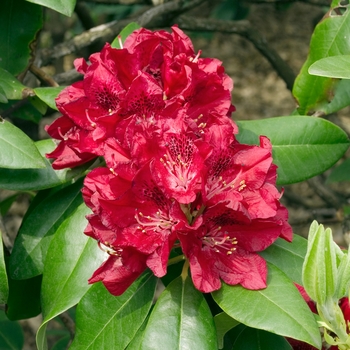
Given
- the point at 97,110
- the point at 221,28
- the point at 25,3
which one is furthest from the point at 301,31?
the point at 97,110

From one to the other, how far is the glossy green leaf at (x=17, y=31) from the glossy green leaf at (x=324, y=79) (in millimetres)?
716

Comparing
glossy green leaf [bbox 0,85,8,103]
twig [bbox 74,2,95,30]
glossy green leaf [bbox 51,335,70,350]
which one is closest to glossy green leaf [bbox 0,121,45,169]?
glossy green leaf [bbox 0,85,8,103]

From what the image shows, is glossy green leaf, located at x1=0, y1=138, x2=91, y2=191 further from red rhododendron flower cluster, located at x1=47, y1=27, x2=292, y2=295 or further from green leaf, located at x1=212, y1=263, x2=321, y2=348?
green leaf, located at x1=212, y1=263, x2=321, y2=348

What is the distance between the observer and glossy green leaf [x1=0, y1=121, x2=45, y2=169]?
48.9 inches

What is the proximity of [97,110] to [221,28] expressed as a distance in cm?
119

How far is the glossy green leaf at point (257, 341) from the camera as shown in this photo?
1.26 m

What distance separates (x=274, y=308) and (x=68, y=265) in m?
0.46

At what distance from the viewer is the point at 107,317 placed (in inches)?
48.2

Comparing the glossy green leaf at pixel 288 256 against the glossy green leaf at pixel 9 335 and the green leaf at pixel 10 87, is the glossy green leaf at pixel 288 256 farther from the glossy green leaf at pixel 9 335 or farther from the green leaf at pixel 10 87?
the glossy green leaf at pixel 9 335

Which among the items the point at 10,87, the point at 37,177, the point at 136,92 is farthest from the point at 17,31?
the point at 136,92

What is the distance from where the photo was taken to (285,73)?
98.1 inches

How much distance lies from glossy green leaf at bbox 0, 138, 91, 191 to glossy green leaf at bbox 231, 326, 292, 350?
1.54 ft

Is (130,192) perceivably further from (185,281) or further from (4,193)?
(4,193)

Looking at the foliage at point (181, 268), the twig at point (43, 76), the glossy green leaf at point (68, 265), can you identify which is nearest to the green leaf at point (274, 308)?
the foliage at point (181, 268)
